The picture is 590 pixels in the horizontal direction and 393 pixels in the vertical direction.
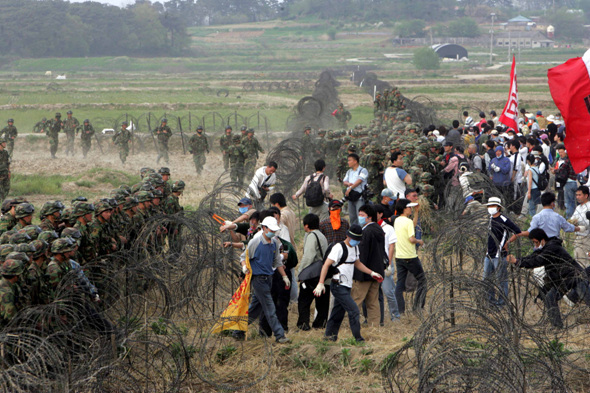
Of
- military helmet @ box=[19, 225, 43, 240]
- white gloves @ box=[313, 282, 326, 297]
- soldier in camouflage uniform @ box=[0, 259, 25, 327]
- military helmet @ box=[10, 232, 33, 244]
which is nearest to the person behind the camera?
soldier in camouflage uniform @ box=[0, 259, 25, 327]

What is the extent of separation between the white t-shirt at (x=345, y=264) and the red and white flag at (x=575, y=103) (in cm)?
293

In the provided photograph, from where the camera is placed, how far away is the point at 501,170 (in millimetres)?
14422

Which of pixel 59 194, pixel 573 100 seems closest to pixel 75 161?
pixel 59 194

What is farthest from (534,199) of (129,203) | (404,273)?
(129,203)

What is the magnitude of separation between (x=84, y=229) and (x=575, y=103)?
259 inches

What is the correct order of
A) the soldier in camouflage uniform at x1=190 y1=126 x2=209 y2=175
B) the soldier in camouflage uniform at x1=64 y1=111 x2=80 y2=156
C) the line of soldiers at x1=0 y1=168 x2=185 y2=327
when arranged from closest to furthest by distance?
the line of soldiers at x1=0 y1=168 x2=185 y2=327, the soldier in camouflage uniform at x1=190 y1=126 x2=209 y2=175, the soldier in camouflage uniform at x1=64 y1=111 x2=80 y2=156

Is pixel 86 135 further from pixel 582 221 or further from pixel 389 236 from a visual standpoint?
pixel 582 221

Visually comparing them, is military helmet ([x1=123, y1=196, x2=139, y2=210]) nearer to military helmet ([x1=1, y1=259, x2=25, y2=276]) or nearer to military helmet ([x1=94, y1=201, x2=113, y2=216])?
military helmet ([x1=94, y1=201, x2=113, y2=216])

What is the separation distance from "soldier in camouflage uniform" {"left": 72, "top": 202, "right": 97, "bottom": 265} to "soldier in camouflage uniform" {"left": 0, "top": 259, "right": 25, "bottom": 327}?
214cm

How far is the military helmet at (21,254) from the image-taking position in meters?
6.72

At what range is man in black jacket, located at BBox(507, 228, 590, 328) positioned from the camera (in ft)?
27.1

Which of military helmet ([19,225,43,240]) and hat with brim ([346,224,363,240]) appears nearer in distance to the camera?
military helmet ([19,225,43,240])

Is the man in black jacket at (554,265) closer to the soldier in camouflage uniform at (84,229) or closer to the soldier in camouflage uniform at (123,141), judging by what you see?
the soldier in camouflage uniform at (84,229)

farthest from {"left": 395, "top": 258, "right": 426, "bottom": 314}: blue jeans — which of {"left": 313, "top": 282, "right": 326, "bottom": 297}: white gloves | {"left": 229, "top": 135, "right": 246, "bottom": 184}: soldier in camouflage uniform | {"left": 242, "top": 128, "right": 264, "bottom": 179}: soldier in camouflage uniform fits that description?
{"left": 242, "top": 128, "right": 264, "bottom": 179}: soldier in camouflage uniform
